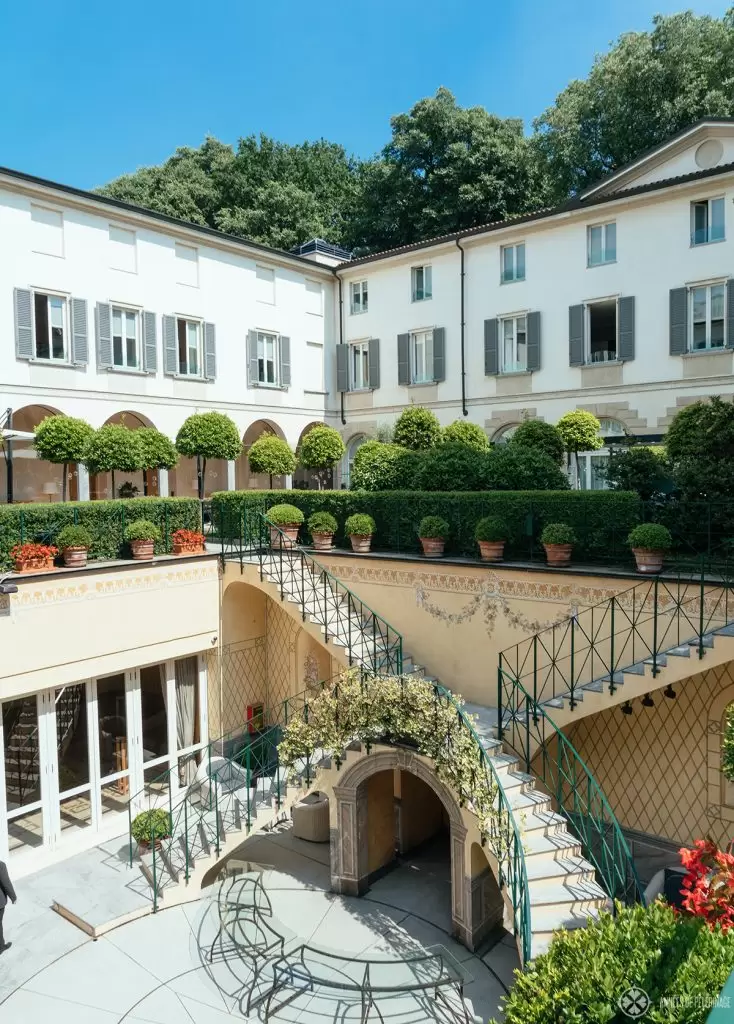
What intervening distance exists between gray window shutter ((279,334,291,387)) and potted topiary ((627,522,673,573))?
47.7ft

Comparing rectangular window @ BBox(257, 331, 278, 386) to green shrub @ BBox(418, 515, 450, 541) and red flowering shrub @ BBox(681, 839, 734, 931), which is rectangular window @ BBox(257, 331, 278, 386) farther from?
red flowering shrub @ BBox(681, 839, 734, 931)

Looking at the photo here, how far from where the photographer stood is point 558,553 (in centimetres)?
1034

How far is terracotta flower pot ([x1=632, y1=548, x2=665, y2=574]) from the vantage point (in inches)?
376

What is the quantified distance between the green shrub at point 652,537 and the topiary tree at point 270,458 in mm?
10833

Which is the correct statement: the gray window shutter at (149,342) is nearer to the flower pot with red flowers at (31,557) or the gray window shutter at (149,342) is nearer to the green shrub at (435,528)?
the flower pot with red flowers at (31,557)

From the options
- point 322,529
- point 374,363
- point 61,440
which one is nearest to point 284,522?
point 322,529

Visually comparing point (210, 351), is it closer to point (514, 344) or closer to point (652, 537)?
point (514, 344)

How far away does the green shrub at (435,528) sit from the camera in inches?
458

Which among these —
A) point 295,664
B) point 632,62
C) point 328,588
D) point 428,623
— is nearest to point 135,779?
point 295,664

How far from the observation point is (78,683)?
36.1 ft

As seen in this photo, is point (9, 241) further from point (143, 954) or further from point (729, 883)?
point (729, 883)

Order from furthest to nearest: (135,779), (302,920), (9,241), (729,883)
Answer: (9,241)
(135,779)
(302,920)
(729,883)

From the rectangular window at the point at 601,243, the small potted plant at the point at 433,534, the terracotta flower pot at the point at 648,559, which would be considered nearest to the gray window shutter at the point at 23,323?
the small potted plant at the point at 433,534

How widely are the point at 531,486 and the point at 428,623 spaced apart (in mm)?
3095
